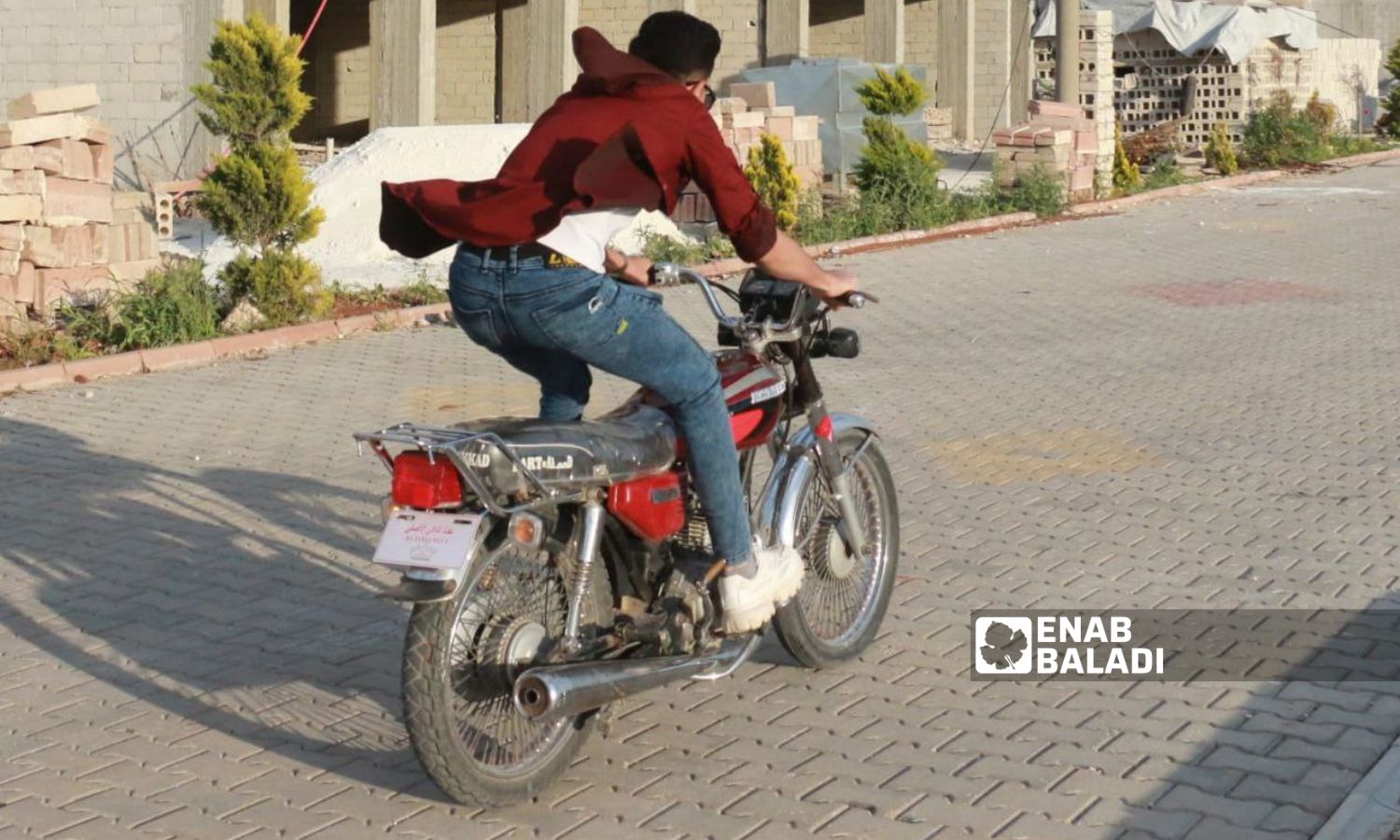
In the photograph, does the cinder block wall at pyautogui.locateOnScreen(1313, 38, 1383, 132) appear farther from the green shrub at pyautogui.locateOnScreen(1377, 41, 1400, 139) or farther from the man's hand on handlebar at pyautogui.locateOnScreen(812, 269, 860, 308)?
the man's hand on handlebar at pyautogui.locateOnScreen(812, 269, 860, 308)

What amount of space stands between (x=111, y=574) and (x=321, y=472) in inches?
66.3

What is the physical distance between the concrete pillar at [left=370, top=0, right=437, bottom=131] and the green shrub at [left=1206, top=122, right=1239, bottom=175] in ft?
32.6

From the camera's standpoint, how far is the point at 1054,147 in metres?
19.4

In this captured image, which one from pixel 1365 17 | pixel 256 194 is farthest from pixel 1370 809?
pixel 1365 17

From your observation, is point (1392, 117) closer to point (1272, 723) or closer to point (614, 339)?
point (1272, 723)

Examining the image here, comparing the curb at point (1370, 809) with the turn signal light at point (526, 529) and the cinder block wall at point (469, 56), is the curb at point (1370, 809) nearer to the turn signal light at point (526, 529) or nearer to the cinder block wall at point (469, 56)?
the turn signal light at point (526, 529)

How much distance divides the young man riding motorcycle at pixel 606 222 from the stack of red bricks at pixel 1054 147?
49.1ft

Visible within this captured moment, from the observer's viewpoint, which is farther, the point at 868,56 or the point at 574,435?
the point at 868,56

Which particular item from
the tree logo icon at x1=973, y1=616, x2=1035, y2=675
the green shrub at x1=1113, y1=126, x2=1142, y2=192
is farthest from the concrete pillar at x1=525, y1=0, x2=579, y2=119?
the tree logo icon at x1=973, y1=616, x2=1035, y2=675

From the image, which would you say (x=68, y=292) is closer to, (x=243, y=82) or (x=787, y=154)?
(x=243, y=82)

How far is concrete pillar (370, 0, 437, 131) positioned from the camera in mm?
23406

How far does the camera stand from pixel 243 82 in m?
12.1

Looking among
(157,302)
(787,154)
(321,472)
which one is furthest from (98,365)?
(787,154)

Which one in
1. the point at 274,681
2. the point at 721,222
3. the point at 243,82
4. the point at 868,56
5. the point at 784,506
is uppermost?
the point at 868,56
